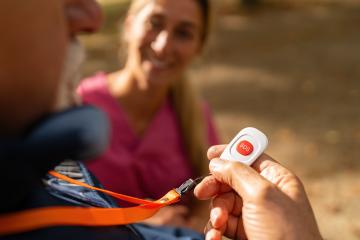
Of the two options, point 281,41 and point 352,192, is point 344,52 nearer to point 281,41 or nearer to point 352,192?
point 281,41

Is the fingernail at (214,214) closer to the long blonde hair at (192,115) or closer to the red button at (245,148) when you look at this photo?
the red button at (245,148)

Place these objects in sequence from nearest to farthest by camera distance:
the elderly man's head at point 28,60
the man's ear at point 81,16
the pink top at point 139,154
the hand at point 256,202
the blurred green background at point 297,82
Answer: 1. the elderly man's head at point 28,60
2. the man's ear at point 81,16
3. the hand at point 256,202
4. the pink top at point 139,154
5. the blurred green background at point 297,82

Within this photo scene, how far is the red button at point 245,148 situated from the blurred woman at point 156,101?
1.20 m

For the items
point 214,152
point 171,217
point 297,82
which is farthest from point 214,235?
point 297,82

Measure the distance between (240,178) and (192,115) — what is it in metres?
1.46

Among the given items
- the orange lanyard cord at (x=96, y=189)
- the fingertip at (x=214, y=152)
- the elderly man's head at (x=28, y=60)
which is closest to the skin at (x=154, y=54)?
the fingertip at (x=214, y=152)

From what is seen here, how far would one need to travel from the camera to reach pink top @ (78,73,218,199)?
7.49 ft

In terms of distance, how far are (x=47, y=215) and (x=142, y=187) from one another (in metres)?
1.57

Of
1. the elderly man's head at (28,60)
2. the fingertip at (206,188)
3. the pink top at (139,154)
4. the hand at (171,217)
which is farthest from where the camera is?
the pink top at (139,154)

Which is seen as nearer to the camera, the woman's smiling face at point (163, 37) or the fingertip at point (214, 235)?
the fingertip at point (214, 235)

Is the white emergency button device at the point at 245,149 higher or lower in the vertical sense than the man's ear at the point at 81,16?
lower

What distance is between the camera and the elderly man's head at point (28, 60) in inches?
25.7

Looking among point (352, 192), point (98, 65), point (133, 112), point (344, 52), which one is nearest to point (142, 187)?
point (133, 112)

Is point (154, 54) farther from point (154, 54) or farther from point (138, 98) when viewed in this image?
point (138, 98)
